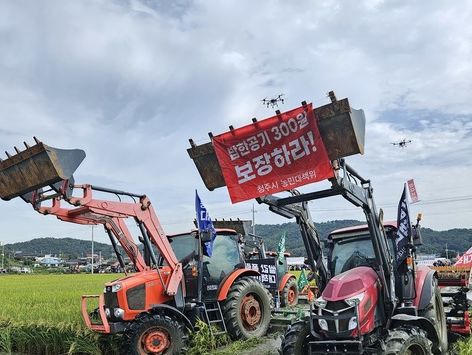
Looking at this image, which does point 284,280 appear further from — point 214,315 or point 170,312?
point 170,312

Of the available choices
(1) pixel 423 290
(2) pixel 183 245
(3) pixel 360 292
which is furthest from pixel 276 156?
(2) pixel 183 245

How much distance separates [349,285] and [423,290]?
1.30 metres

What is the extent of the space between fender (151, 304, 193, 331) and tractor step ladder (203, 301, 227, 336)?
0.41 meters

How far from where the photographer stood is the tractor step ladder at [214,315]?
8.61m

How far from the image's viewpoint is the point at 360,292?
568cm

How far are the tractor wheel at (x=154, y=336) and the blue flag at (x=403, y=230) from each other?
367 cm

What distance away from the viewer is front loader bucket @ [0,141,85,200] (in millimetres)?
7102

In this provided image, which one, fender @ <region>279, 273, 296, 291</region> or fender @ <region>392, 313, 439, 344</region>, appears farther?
fender @ <region>279, 273, 296, 291</region>

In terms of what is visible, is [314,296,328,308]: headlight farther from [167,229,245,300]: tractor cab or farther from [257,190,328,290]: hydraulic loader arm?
[167,229,245,300]: tractor cab

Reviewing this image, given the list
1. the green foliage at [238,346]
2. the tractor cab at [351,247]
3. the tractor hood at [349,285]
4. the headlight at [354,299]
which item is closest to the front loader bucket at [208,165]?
the tractor cab at [351,247]

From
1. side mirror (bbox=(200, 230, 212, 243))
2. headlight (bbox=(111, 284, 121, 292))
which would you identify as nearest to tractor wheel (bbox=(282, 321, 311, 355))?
side mirror (bbox=(200, 230, 212, 243))

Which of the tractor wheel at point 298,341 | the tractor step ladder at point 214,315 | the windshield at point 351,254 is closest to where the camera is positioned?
the tractor wheel at point 298,341

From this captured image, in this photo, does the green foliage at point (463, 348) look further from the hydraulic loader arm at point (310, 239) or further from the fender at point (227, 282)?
the fender at point (227, 282)

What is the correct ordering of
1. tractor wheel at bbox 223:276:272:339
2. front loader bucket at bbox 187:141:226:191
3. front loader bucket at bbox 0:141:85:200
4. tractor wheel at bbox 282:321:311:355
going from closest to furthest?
tractor wheel at bbox 282:321:311:355
front loader bucket at bbox 187:141:226:191
front loader bucket at bbox 0:141:85:200
tractor wheel at bbox 223:276:272:339
